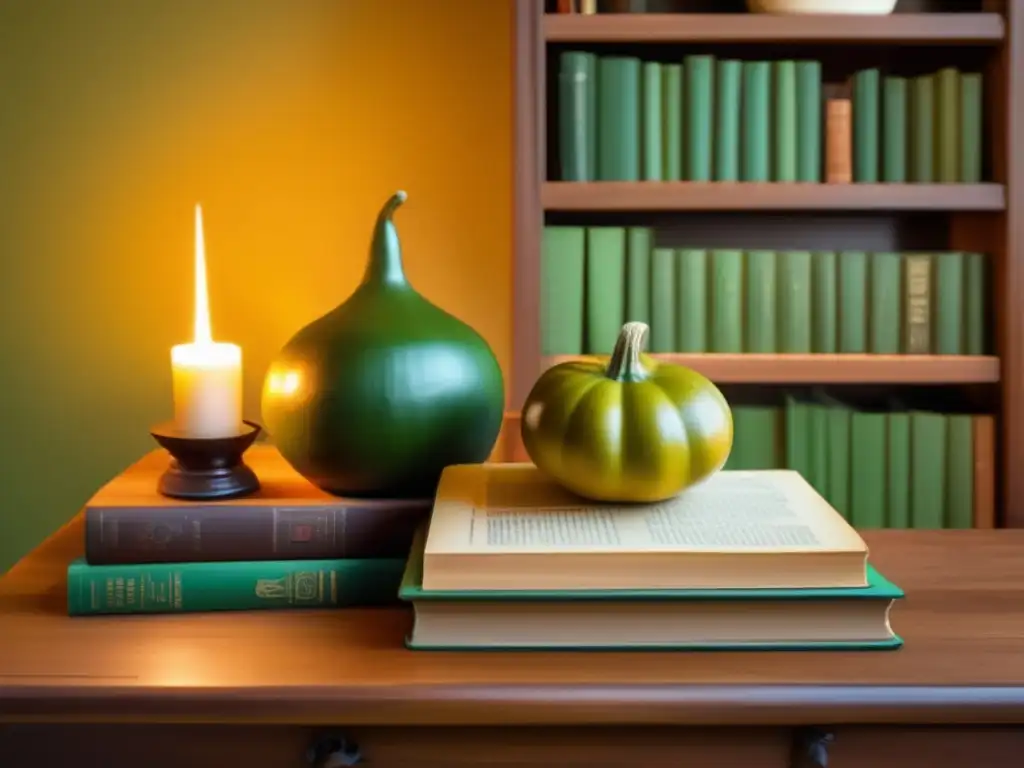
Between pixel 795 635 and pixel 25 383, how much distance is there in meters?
1.10

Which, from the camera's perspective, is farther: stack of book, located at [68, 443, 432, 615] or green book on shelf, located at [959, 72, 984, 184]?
green book on shelf, located at [959, 72, 984, 184]

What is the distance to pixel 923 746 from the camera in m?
0.65

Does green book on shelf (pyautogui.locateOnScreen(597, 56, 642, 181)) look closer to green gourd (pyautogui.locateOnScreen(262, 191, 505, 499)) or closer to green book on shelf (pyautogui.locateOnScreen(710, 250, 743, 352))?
green book on shelf (pyautogui.locateOnScreen(710, 250, 743, 352))

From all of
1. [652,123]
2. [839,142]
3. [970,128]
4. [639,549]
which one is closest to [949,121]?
[970,128]

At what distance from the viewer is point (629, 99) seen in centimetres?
128

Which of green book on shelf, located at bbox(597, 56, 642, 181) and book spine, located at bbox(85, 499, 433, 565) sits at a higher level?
green book on shelf, located at bbox(597, 56, 642, 181)

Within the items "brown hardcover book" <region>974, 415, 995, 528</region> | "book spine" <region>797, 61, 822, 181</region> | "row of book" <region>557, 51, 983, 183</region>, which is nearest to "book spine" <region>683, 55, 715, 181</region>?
"row of book" <region>557, 51, 983, 183</region>

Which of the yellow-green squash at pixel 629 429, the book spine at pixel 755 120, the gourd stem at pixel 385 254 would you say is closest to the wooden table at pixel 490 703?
the yellow-green squash at pixel 629 429

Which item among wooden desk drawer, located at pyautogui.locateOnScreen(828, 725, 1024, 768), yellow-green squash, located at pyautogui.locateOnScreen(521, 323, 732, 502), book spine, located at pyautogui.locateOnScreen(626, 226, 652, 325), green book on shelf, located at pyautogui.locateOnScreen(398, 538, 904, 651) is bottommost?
wooden desk drawer, located at pyautogui.locateOnScreen(828, 725, 1024, 768)

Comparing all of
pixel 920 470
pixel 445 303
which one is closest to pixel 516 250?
pixel 445 303

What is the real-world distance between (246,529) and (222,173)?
751 millimetres

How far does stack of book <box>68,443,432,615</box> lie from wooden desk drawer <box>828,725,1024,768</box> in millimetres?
303

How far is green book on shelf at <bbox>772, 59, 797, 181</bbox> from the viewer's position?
4.23ft

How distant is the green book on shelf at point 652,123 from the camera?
1.29m
